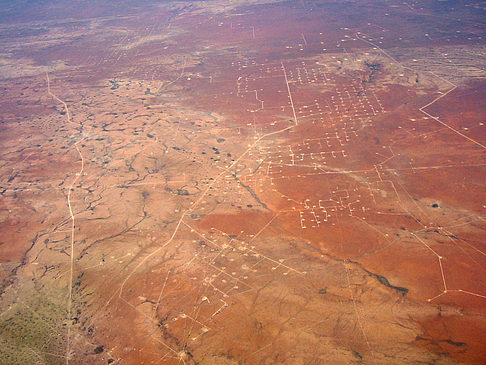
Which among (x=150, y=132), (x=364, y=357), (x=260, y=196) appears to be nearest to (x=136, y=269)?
(x=260, y=196)

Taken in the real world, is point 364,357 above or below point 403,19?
below

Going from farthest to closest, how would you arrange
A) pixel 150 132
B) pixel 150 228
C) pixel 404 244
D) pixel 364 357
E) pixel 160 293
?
pixel 150 132
pixel 150 228
pixel 404 244
pixel 160 293
pixel 364 357

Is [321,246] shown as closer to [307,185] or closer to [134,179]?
[307,185]

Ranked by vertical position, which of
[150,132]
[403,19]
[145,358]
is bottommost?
[145,358]

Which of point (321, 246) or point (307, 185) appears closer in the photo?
point (321, 246)

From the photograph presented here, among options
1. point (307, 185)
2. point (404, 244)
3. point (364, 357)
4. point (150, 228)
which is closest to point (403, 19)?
point (307, 185)

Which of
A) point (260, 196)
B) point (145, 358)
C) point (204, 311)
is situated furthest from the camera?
point (260, 196)

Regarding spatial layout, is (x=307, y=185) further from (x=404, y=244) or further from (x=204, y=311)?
(x=204, y=311)
